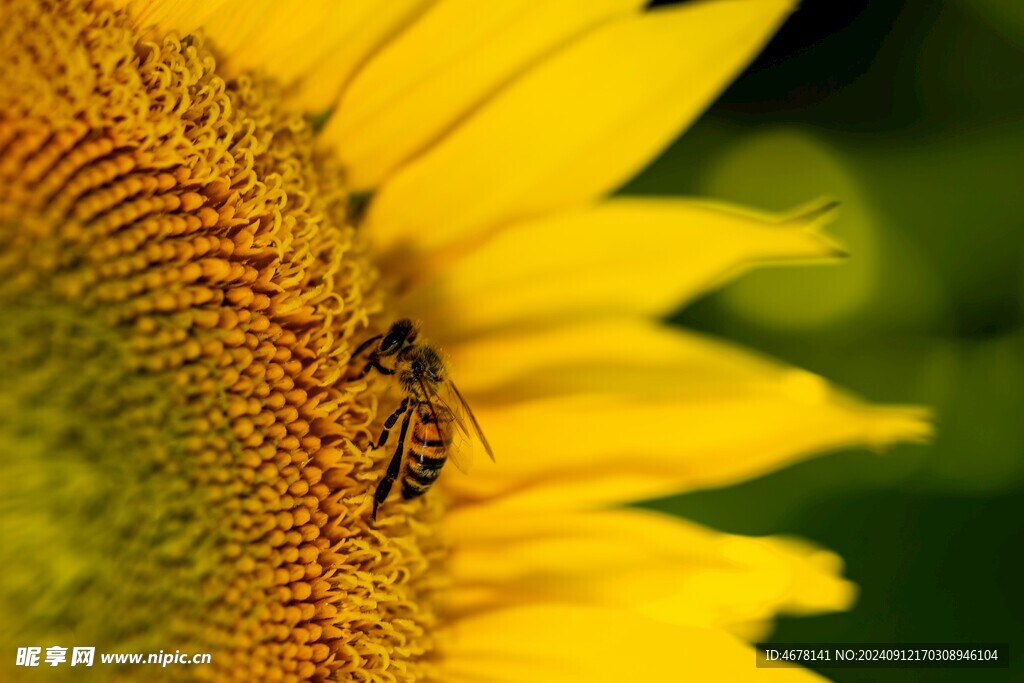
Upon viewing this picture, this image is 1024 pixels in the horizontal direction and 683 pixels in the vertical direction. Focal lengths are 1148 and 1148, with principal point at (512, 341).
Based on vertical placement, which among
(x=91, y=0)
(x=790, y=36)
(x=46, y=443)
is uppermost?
(x=790, y=36)

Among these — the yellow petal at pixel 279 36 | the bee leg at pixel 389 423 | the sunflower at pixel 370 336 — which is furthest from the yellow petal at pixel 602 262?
the yellow petal at pixel 279 36

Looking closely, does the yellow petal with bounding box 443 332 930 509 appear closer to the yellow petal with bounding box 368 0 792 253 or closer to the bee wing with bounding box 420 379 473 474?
the bee wing with bounding box 420 379 473 474

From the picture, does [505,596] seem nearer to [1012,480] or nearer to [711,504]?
[711,504]

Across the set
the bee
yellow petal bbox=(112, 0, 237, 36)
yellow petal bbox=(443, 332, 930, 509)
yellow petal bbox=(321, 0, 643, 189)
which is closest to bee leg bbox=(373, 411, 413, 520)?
the bee

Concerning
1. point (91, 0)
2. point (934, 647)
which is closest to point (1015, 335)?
point (934, 647)

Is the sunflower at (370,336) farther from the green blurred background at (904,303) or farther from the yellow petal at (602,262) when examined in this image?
the green blurred background at (904,303)

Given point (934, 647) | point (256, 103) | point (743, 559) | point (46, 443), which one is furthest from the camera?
point (934, 647)
